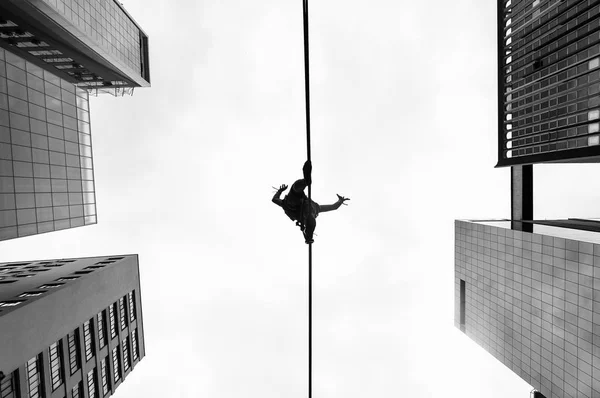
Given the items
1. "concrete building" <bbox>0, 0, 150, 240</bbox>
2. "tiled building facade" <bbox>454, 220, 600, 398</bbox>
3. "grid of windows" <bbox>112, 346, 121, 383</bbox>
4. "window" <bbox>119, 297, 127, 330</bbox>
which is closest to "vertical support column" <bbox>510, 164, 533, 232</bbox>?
"tiled building facade" <bbox>454, 220, 600, 398</bbox>

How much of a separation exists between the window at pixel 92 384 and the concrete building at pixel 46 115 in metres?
22.2

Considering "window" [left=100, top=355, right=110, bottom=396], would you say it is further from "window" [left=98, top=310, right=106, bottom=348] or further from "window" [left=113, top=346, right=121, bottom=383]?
"window" [left=98, top=310, right=106, bottom=348]

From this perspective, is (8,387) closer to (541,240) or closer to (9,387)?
(9,387)

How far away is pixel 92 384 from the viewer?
44812 millimetres

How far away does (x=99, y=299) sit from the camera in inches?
1794

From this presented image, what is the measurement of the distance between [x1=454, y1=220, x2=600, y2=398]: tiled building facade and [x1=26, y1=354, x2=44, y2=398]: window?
5395 cm

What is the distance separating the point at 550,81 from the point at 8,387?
69.6 metres

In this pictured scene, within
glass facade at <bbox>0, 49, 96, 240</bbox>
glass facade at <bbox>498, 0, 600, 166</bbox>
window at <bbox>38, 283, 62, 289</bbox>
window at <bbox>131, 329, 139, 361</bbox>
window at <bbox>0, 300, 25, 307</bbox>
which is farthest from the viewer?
window at <bbox>131, 329, 139, 361</bbox>

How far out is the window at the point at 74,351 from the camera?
1570 inches

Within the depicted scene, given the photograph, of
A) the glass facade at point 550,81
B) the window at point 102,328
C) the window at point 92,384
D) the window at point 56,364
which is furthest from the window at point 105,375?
the glass facade at point 550,81

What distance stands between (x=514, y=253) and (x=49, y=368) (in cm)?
5547

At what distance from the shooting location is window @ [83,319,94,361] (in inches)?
1690

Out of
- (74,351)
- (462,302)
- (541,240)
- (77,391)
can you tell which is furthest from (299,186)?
(462,302)

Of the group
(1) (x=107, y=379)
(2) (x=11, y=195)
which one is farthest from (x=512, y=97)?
(1) (x=107, y=379)
